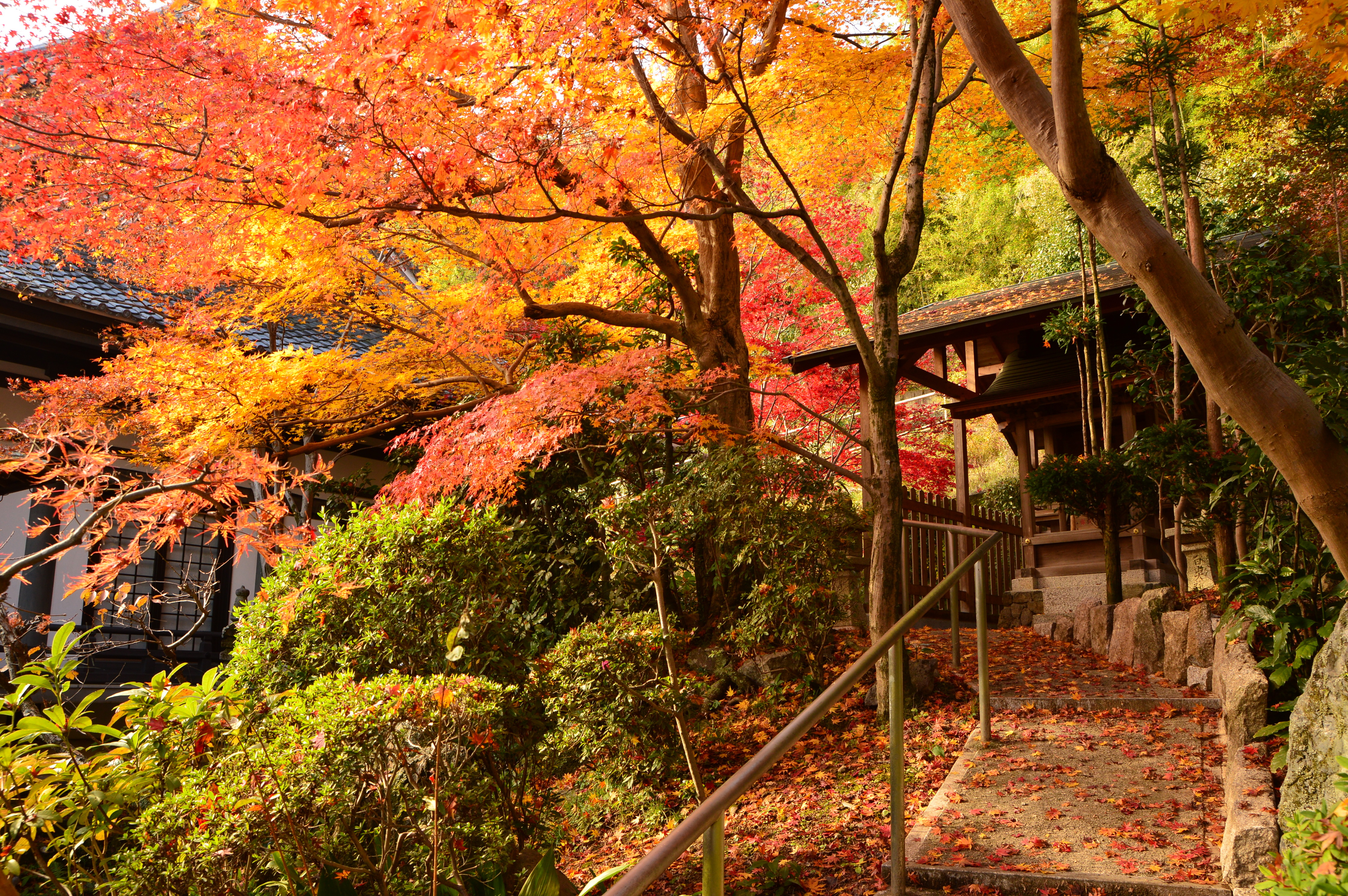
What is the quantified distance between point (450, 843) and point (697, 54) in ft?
17.2

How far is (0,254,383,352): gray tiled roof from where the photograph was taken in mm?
7707

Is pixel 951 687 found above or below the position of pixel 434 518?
below

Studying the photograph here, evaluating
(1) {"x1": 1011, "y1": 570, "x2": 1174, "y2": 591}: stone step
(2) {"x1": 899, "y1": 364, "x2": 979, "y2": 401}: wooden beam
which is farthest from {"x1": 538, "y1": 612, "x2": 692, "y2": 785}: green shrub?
(1) {"x1": 1011, "y1": 570, "x2": 1174, "y2": 591}: stone step

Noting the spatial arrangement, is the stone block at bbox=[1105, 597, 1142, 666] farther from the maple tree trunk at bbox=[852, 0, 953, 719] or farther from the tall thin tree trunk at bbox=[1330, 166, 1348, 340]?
the tall thin tree trunk at bbox=[1330, 166, 1348, 340]

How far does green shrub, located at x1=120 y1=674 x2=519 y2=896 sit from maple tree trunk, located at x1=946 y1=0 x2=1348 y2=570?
9.83ft

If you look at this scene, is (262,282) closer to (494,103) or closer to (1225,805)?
(494,103)

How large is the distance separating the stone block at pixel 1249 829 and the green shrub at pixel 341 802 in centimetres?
279

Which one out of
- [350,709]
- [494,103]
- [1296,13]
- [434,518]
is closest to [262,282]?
[494,103]

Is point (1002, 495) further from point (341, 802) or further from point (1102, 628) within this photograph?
point (341, 802)

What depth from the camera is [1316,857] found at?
2.23 metres

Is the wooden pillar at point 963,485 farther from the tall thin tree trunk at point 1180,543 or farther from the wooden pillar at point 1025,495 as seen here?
the tall thin tree trunk at point 1180,543

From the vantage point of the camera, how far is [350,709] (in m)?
3.85

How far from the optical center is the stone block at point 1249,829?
3.01 m

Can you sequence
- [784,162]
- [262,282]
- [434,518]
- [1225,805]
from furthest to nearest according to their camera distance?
[784,162] < [262,282] < [434,518] < [1225,805]
